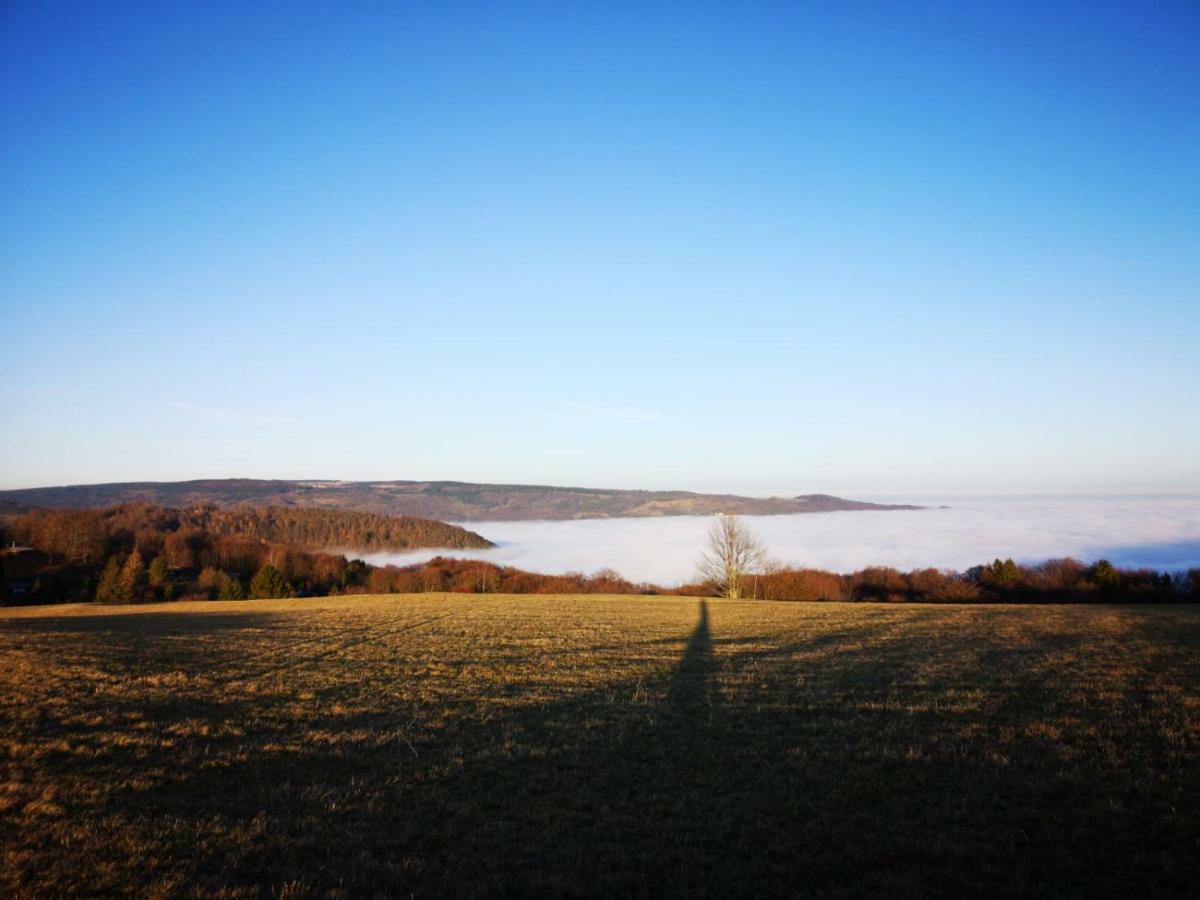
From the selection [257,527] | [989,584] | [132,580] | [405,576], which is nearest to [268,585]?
[132,580]

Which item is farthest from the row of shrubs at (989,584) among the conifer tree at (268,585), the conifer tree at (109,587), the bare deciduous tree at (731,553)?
the conifer tree at (109,587)

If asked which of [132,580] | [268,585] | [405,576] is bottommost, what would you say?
[405,576]

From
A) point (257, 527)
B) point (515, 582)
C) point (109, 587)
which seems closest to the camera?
point (109, 587)

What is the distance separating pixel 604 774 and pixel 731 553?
5452 centimetres

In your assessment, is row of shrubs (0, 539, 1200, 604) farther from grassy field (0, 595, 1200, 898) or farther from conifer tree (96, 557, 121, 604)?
grassy field (0, 595, 1200, 898)

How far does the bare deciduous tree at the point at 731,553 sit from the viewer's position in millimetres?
61969

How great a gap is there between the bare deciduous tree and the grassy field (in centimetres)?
4224

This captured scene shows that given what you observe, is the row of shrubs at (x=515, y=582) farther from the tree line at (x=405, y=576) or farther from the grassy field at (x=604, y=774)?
the grassy field at (x=604, y=774)

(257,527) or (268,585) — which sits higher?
(257,527)

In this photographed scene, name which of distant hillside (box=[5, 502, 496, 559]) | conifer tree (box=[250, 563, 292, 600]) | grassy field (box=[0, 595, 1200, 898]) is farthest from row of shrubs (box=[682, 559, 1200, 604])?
distant hillside (box=[5, 502, 496, 559])

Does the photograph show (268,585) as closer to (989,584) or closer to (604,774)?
(604,774)

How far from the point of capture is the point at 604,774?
968cm

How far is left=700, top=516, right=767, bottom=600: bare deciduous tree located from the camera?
62.0m

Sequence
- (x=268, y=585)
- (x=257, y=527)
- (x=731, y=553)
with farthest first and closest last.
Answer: (x=257, y=527) < (x=268, y=585) < (x=731, y=553)
